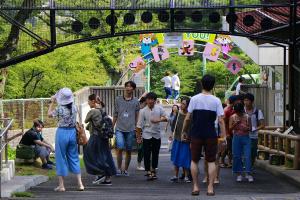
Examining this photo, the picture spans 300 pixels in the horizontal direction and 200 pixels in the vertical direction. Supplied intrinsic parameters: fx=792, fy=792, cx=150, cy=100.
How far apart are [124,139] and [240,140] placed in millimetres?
2504

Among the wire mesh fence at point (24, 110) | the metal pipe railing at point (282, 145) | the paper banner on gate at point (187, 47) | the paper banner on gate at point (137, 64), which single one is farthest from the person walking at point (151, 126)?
the paper banner on gate at point (187, 47)

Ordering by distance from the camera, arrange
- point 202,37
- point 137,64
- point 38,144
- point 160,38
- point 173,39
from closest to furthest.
Result: point 38,144, point 173,39, point 202,37, point 160,38, point 137,64

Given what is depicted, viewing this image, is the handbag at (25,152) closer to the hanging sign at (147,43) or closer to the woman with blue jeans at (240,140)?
the woman with blue jeans at (240,140)

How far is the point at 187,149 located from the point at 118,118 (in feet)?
6.41

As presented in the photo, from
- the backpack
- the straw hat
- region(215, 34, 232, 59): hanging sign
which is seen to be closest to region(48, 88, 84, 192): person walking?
the straw hat

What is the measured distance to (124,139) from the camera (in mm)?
16297

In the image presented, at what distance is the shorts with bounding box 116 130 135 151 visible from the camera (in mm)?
16192

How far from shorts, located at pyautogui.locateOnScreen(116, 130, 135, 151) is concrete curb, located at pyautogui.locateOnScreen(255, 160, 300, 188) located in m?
3.15

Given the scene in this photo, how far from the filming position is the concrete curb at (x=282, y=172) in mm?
14850

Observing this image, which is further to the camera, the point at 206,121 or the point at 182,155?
the point at 182,155

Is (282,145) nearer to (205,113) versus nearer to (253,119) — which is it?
(253,119)

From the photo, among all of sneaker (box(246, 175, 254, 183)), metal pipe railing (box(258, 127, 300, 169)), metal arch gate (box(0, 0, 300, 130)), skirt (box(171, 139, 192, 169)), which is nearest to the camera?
skirt (box(171, 139, 192, 169))

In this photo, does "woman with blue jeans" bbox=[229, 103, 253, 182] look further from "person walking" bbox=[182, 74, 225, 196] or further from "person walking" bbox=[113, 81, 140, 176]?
"person walking" bbox=[182, 74, 225, 196]

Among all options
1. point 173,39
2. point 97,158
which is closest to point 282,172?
point 97,158
